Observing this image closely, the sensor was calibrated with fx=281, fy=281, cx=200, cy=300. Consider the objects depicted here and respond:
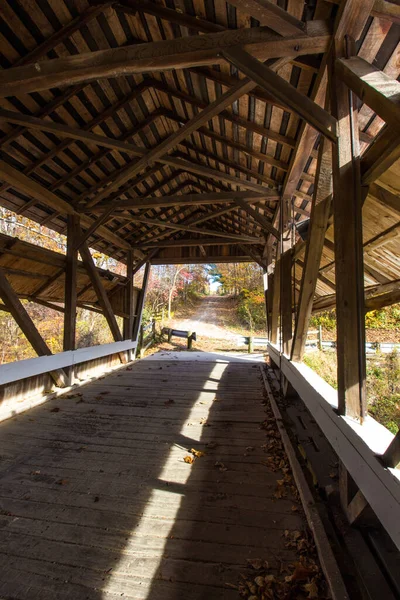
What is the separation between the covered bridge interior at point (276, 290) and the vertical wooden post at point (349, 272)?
12 millimetres

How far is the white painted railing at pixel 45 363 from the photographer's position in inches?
155

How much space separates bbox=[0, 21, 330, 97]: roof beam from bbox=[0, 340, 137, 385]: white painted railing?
10.9 ft

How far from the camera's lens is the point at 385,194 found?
1870 millimetres

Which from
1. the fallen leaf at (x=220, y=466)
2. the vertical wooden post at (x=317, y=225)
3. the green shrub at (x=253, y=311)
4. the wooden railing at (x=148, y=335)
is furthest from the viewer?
the green shrub at (x=253, y=311)

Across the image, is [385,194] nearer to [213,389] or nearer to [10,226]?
[213,389]

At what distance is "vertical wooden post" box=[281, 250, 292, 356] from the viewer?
4.26 m

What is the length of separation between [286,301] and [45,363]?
408 cm

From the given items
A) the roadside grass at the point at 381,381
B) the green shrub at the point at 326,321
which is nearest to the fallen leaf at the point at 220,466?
the roadside grass at the point at 381,381

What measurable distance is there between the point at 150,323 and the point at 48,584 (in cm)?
1488

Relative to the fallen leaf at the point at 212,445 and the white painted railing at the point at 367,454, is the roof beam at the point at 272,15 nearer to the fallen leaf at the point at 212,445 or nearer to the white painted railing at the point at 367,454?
the white painted railing at the point at 367,454

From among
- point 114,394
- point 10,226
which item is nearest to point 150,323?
point 10,226

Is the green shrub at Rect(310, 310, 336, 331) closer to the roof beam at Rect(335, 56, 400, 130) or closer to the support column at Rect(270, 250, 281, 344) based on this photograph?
the support column at Rect(270, 250, 281, 344)

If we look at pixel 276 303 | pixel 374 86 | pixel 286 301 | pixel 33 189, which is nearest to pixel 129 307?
pixel 33 189

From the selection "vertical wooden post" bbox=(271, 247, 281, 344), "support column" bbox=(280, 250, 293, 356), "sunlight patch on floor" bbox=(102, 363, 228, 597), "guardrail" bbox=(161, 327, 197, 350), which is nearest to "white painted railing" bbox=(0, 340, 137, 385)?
"sunlight patch on floor" bbox=(102, 363, 228, 597)
